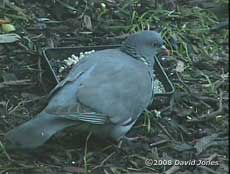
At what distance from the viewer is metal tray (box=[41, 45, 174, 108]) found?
457cm

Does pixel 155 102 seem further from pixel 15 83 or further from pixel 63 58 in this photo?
pixel 15 83

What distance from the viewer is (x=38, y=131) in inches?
150

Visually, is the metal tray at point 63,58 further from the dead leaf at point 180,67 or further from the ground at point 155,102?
the dead leaf at point 180,67

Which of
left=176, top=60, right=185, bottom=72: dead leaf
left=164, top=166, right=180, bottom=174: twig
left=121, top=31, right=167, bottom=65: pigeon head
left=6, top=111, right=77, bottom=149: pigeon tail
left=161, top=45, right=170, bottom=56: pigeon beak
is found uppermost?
left=121, top=31, right=167, bottom=65: pigeon head

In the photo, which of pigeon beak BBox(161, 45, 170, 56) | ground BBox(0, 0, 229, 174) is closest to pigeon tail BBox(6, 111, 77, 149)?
ground BBox(0, 0, 229, 174)

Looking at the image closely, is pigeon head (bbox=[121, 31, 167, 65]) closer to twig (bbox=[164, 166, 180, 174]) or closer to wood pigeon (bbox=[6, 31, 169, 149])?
wood pigeon (bbox=[6, 31, 169, 149])

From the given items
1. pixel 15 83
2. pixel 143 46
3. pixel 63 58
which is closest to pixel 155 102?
pixel 143 46

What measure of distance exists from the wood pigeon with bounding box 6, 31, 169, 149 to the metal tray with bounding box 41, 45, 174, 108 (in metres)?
0.27

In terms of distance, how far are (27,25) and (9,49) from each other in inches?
20.0

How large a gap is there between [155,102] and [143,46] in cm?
39

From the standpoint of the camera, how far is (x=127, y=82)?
4.08 meters

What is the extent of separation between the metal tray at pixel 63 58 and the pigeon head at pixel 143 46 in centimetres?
23

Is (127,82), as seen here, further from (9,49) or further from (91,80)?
(9,49)

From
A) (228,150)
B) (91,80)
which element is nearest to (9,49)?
(91,80)
